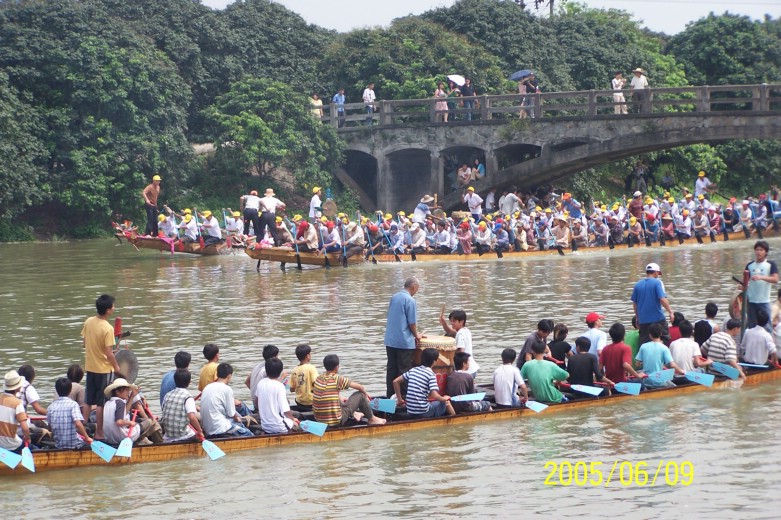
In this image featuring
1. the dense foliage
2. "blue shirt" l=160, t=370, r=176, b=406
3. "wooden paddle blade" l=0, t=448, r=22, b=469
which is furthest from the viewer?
the dense foliage

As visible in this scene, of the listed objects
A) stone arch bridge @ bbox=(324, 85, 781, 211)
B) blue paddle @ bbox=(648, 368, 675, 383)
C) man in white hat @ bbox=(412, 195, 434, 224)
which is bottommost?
blue paddle @ bbox=(648, 368, 675, 383)

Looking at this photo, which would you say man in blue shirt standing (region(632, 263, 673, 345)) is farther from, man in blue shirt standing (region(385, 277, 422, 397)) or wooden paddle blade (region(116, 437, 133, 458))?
wooden paddle blade (region(116, 437, 133, 458))

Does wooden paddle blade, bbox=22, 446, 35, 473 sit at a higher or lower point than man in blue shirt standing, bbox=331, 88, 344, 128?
lower

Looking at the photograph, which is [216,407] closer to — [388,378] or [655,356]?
[388,378]

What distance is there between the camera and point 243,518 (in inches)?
474

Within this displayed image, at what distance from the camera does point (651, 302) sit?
1628 centimetres

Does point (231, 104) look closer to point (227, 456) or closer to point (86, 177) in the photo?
point (86, 177)

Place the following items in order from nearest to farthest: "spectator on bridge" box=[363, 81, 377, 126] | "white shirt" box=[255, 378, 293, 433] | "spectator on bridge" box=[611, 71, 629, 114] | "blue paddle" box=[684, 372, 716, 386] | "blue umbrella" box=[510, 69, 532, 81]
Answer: "white shirt" box=[255, 378, 293, 433]
"blue paddle" box=[684, 372, 716, 386]
"spectator on bridge" box=[611, 71, 629, 114]
"spectator on bridge" box=[363, 81, 377, 126]
"blue umbrella" box=[510, 69, 532, 81]

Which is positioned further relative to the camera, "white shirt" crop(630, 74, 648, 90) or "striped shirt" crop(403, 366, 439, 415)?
"white shirt" crop(630, 74, 648, 90)

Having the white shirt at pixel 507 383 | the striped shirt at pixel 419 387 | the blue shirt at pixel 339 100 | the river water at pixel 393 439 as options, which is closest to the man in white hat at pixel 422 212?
the river water at pixel 393 439

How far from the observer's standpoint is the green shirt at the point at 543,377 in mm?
15031

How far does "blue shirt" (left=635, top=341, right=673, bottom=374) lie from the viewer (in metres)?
15.9

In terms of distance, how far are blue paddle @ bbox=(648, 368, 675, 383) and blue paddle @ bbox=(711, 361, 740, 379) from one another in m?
0.71

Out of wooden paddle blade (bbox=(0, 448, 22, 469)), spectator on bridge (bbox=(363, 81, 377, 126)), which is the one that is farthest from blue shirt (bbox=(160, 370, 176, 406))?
spectator on bridge (bbox=(363, 81, 377, 126))
